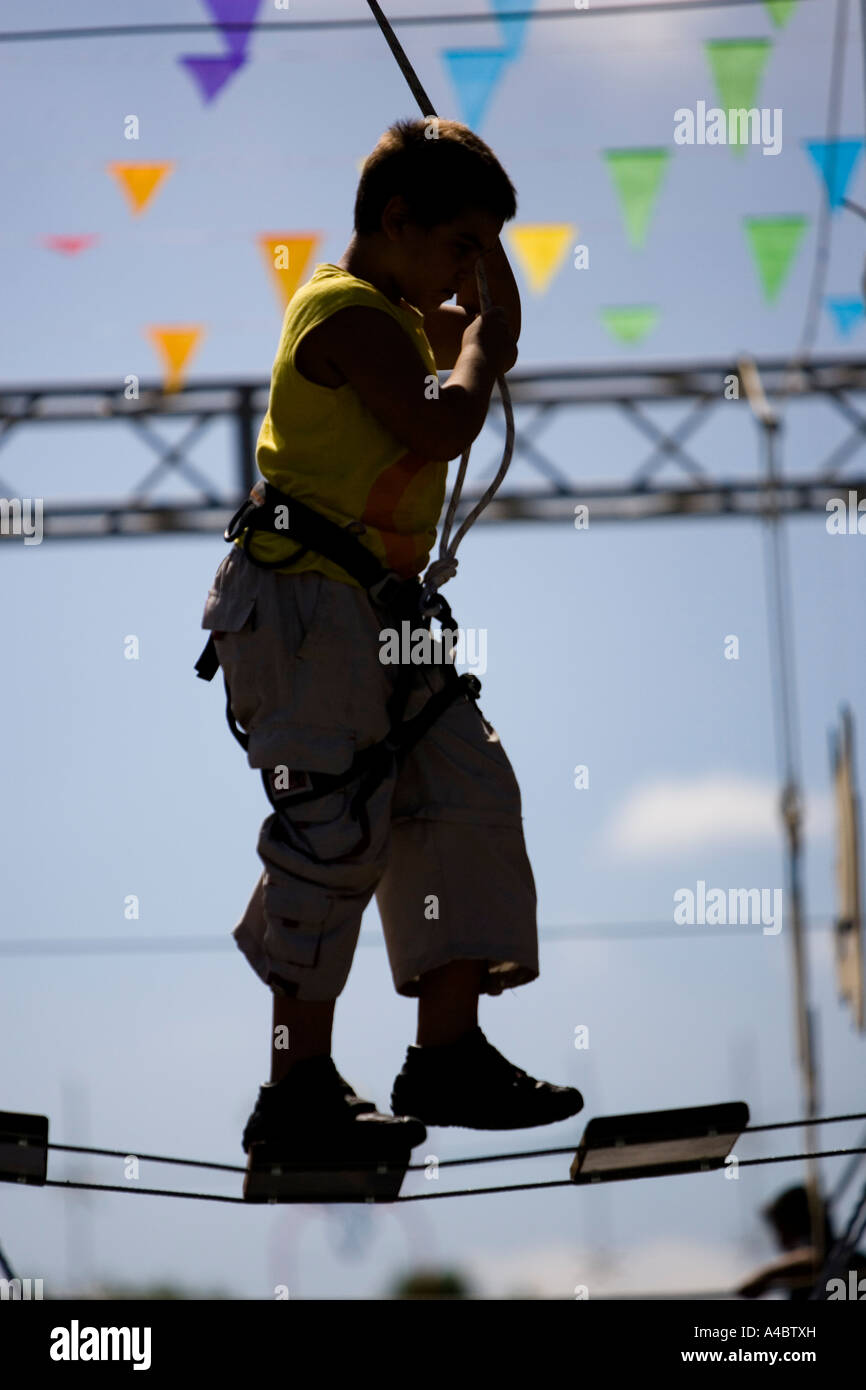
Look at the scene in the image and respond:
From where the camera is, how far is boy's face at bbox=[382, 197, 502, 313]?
280cm

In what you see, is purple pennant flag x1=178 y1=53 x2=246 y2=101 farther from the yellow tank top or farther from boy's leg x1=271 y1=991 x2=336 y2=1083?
boy's leg x1=271 y1=991 x2=336 y2=1083

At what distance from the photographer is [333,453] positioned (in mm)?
2801

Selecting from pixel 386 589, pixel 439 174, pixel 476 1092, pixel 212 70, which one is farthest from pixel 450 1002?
pixel 212 70

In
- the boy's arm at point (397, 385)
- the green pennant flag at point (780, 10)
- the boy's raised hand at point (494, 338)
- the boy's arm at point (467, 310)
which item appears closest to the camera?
the boy's arm at point (397, 385)

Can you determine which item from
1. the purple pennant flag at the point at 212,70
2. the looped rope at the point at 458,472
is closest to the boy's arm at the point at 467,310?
the looped rope at the point at 458,472

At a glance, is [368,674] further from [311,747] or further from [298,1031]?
[298,1031]

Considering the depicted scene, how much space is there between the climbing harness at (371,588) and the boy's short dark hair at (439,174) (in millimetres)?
48

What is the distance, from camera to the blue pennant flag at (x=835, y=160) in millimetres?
7453

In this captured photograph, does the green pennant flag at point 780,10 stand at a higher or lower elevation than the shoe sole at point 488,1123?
higher

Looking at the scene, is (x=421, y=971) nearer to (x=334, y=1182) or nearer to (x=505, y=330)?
(x=334, y=1182)

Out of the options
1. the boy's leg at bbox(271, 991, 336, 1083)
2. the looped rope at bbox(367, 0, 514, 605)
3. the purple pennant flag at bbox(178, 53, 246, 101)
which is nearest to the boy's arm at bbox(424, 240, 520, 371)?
the looped rope at bbox(367, 0, 514, 605)

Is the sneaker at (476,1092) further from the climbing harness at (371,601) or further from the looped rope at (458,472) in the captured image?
the looped rope at (458,472)

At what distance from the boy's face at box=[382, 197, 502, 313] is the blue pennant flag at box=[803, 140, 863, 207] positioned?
195 inches
